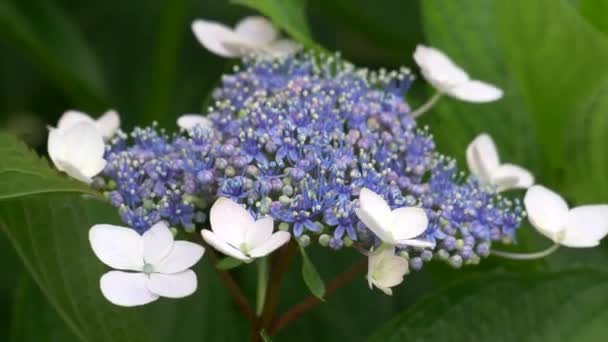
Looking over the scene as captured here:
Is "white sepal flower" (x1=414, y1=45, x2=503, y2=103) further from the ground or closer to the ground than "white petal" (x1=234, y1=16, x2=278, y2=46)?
closer to the ground

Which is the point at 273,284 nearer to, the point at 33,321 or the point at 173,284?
the point at 173,284

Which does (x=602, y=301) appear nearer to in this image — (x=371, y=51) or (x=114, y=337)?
(x=114, y=337)

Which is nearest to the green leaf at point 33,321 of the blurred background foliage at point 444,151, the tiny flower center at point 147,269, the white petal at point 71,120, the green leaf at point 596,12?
the blurred background foliage at point 444,151

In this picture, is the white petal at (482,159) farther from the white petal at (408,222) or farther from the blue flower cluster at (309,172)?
the white petal at (408,222)

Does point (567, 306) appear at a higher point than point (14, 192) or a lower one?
lower

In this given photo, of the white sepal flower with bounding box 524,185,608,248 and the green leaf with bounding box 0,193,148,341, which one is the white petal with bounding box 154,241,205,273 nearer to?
the green leaf with bounding box 0,193,148,341

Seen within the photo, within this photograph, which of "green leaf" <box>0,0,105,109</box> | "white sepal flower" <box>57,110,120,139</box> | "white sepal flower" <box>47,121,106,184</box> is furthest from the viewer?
"green leaf" <box>0,0,105,109</box>

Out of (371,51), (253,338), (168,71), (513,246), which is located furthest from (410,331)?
(371,51)

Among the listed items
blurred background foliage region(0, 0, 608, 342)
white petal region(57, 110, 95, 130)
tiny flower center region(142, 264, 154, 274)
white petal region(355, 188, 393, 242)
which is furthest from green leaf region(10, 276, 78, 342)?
white petal region(355, 188, 393, 242)
